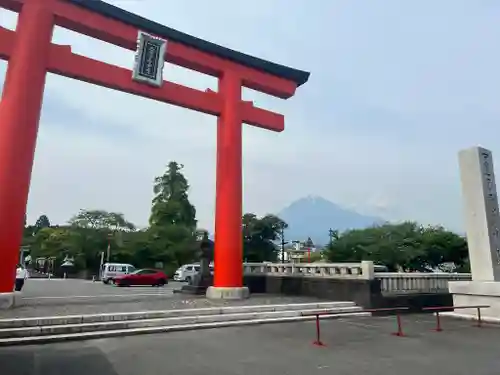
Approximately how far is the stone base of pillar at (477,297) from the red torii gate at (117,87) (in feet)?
21.9

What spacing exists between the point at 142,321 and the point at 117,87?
730cm

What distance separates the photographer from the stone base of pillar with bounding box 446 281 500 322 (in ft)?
33.5

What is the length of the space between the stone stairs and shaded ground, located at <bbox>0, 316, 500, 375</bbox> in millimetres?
413

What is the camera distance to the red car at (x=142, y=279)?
22.6m

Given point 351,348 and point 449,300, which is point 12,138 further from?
point 449,300

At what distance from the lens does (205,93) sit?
13727 mm

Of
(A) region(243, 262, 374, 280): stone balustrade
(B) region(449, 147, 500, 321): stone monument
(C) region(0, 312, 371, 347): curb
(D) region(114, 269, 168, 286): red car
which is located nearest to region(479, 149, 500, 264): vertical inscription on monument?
(B) region(449, 147, 500, 321): stone monument

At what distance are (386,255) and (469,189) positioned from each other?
78.6 feet

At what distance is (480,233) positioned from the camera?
427 inches

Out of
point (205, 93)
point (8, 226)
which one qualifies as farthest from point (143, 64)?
point (8, 226)

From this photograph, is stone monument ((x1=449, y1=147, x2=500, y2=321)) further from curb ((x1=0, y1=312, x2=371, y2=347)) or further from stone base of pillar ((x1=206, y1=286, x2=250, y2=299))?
stone base of pillar ((x1=206, y1=286, x2=250, y2=299))

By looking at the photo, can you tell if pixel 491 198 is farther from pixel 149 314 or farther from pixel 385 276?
pixel 149 314

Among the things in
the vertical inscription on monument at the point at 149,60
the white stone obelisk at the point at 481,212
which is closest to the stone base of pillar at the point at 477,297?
the white stone obelisk at the point at 481,212

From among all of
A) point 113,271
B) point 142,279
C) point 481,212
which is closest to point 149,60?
point 481,212
